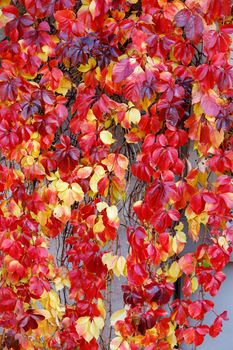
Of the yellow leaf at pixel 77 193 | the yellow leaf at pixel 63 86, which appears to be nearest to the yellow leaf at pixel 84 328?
the yellow leaf at pixel 77 193

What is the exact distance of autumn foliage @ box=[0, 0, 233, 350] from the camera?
1.70 metres

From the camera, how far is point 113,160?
175 cm

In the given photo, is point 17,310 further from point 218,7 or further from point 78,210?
point 218,7

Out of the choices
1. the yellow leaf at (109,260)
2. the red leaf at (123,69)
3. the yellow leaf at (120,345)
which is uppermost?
→ the red leaf at (123,69)

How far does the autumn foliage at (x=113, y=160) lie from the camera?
170cm

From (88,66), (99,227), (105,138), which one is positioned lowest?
(99,227)

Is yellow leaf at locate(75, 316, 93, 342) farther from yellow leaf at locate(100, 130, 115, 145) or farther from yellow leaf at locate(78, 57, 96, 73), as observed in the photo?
yellow leaf at locate(78, 57, 96, 73)

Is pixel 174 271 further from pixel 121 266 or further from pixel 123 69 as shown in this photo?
pixel 123 69

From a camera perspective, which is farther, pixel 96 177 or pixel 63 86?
pixel 63 86

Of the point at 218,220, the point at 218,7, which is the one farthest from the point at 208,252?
the point at 218,7

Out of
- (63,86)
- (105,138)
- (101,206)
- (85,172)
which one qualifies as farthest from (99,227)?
(63,86)

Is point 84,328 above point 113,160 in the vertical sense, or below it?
below

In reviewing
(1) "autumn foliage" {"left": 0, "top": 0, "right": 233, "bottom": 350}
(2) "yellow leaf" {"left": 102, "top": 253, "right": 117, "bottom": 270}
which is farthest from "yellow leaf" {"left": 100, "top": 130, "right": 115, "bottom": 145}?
(2) "yellow leaf" {"left": 102, "top": 253, "right": 117, "bottom": 270}

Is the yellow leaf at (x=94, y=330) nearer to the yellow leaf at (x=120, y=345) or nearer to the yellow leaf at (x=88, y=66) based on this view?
the yellow leaf at (x=120, y=345)
